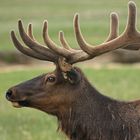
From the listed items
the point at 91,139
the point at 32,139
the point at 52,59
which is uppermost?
the point at 52,59

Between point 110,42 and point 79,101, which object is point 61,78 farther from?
point 110,42

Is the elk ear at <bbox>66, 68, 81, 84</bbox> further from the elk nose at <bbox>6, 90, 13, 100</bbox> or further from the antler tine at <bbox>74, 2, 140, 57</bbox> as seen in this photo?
the elk nose at <bbox>6, 90, 13, 100</bbox>

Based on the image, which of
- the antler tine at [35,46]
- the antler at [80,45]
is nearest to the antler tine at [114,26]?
the antler at [80,45]

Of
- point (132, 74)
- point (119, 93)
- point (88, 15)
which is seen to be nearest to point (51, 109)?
point (119, 93)

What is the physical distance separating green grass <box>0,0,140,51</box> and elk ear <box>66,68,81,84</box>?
59.5ft

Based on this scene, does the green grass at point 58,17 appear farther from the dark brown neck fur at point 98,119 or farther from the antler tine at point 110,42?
the dark brown neck fur at point 98,119

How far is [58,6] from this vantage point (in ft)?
147

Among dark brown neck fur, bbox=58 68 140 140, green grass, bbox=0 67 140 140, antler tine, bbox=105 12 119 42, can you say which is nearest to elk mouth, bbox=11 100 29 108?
dark brown neck fur, bbox=58 68 140 140

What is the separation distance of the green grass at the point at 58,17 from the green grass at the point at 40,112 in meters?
5.30

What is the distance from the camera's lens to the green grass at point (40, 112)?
11935mm

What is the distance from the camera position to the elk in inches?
311

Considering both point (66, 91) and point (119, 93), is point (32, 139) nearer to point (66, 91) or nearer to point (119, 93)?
point (66, 91)

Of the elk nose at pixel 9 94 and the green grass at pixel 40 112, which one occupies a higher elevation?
the elk nose at pixel 9 94

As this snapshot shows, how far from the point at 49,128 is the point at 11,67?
1257 centimetres
